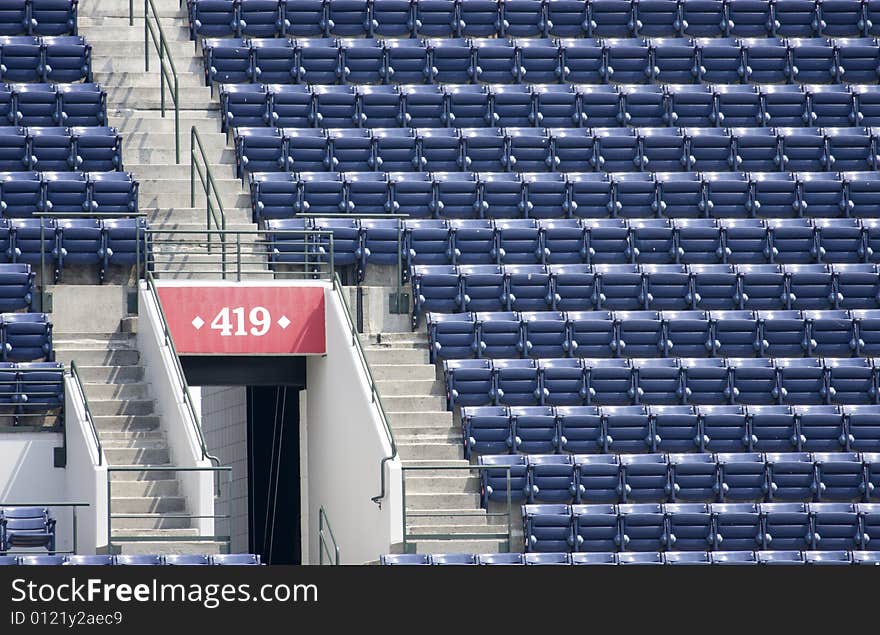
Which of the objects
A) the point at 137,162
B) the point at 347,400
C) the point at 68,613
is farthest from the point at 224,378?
the point at 68,613

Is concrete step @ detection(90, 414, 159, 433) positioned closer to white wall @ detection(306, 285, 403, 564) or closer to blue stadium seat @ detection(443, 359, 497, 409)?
white wall @ detection(306, 285, 403, 564)

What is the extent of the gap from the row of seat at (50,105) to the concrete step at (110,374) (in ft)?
12.0

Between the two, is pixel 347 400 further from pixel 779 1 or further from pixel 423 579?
pixel 779 1

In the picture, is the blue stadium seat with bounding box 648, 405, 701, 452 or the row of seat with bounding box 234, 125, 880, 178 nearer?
the blue stadium seat with bounding box 648, 405, 701, 452

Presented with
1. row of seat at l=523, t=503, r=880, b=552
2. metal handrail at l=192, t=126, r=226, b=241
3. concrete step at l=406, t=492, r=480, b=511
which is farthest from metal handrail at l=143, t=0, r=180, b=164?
row of seat at l=523, t=503, r=880, b=552

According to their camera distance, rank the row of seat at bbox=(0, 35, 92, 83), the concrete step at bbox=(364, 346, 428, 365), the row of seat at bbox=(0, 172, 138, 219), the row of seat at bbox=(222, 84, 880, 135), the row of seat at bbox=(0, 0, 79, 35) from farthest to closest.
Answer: the row of seat at bbox=(0, 0, 79, 35)
the row of seat at bbox=(0, 35, 92, 83)
the row of seat at bbox=(222, 84, 880, 135)
the row of seat at bbox=(0, 172, 138, 219)
the concrete step at bbox=(364, 346, 428, 365)

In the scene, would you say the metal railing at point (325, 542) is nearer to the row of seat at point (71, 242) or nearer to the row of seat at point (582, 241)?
the row of seat at point (582, 241)

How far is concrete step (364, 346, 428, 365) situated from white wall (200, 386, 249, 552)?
5.07 m

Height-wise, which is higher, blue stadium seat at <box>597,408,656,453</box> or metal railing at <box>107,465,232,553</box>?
blue stadium seat at <box>597,408,656,453</box>

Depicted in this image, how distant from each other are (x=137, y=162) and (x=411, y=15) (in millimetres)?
3911

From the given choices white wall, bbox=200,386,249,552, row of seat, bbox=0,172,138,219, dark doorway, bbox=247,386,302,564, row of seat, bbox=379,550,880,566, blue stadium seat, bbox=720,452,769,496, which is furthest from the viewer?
white wall, bbox=200,386,249,552

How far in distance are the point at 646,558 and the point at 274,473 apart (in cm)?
779

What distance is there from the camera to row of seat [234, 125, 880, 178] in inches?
898

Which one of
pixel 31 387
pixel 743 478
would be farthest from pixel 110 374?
pixel 743 478
